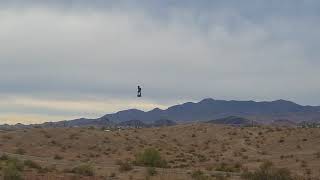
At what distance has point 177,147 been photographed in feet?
292

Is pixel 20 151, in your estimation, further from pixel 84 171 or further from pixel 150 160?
pixel 84 171

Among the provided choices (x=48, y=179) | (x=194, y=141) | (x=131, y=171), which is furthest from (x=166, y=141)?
(x=48, y=179)

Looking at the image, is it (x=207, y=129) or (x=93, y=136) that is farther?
(x=207, y=129)

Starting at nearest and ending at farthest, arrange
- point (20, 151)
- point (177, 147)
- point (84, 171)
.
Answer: point (84, 171) < point (20, 151) < point (177, 147)

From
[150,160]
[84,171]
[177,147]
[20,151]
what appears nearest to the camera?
[84,171]

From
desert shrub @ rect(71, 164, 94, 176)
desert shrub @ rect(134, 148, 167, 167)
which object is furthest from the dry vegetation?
desert shrub @ rect(71, 164, 94, 176)

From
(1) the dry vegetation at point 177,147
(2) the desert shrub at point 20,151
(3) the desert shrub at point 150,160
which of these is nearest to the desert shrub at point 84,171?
(1) the dry vegetation at point 177,147

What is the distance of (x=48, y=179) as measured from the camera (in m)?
40.3

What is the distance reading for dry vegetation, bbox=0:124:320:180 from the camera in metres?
64.2

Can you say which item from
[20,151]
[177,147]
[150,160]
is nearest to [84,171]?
[150,160]

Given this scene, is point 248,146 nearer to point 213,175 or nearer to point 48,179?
point 213,175

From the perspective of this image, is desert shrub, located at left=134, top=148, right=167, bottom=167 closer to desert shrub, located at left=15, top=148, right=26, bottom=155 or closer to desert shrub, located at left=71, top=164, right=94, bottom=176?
desert shrub, located at left=71, top=164, right=94, bottom=176

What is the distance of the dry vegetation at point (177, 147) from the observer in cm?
6419

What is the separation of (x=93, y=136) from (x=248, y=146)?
23102mm
